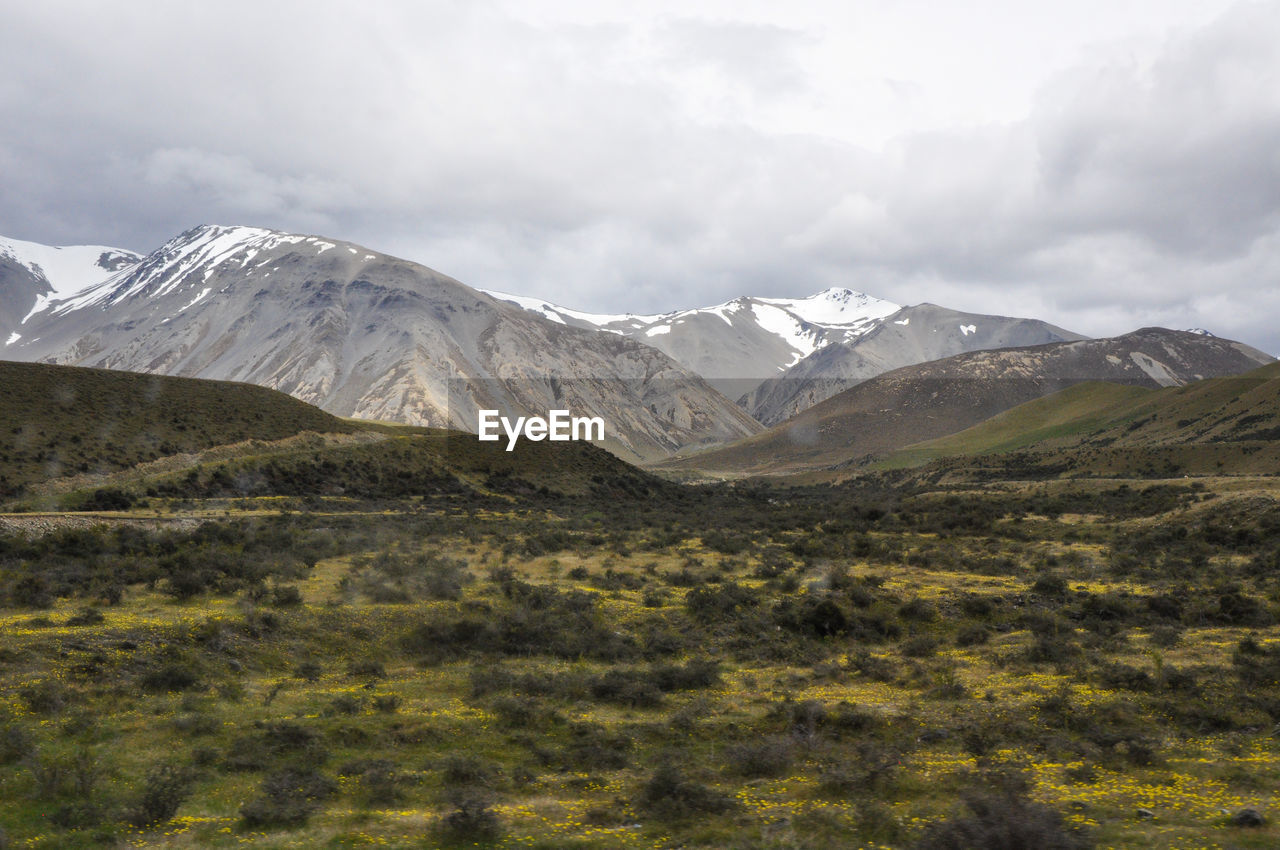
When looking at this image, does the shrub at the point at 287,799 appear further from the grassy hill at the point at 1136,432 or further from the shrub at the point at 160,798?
the grassy hill at the point at 1136,432

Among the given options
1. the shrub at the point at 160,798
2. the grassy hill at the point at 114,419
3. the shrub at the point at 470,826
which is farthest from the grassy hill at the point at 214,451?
the shrub at the point at 470,826

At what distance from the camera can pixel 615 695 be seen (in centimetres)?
1872

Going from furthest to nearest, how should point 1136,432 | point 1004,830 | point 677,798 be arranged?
point 1136,432 < point 677,798 < point 1004,830

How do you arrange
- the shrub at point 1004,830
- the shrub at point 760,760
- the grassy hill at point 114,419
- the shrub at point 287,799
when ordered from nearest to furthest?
the shrub at point 1004,830 < the shrub at point 287,799 < the shrub at point 760,760 < the grassy hill at point 114,419

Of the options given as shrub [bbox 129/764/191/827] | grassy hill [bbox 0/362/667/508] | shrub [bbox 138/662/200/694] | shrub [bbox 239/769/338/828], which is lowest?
shrub [bbox 239/769/338/828]

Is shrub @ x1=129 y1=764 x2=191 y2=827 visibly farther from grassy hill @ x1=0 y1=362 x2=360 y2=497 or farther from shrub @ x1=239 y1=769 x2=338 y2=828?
grassy hill @ x1=0 y1=362 x2=360 y2=497

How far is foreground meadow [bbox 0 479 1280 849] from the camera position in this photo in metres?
11.7

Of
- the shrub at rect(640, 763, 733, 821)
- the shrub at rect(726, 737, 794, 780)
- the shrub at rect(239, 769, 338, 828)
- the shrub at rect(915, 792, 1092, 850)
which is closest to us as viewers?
the shrub at rect(915, 792, 1092, 850)

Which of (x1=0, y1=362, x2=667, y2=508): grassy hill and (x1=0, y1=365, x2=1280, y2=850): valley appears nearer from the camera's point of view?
(x1=0, y1=365, x2=1280, y2=850): valley

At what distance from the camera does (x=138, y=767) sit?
13.4m

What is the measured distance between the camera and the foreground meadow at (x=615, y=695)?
1166 centimetres

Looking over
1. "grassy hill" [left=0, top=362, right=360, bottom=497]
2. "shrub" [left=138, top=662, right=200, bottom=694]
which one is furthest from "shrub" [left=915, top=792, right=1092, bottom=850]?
"grassy hill" [left=0, top=362, right=360, bottom=497]

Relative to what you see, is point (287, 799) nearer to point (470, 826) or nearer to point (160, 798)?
point (160, 798)

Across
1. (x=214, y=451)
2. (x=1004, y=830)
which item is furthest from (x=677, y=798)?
(x=214, y=451)
